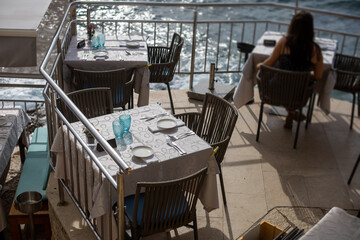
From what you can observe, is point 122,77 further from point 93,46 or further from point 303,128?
point 303,128

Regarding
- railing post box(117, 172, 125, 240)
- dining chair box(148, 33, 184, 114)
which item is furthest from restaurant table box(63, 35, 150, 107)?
railing post box(117, 172, 125, 240)

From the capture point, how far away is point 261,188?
4508 millimetres

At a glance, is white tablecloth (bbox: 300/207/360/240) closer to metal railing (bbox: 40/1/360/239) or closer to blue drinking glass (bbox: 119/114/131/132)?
metal railing (bbox: 40/1/360/239)

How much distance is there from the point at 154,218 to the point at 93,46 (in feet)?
9.22

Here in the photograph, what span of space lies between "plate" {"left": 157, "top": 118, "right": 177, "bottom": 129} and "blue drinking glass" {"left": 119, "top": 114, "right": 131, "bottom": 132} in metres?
0.25

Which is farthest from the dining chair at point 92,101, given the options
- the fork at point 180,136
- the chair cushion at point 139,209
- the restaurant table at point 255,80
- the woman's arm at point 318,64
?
the woman's arm at point 318,64

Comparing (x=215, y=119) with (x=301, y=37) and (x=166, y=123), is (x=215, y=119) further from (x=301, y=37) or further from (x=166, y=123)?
(x=301, y=37)

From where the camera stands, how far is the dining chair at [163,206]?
9.80 feet

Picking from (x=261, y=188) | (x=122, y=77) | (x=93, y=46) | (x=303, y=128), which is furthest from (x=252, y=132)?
(x=93, y=46)

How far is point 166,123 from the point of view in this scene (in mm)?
3826

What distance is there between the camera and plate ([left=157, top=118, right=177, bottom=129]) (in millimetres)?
3768

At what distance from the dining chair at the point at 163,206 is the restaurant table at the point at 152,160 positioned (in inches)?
7.7

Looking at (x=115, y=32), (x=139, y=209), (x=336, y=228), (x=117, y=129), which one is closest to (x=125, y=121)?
(x=117, y=129)

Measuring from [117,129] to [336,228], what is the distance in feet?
5.48
